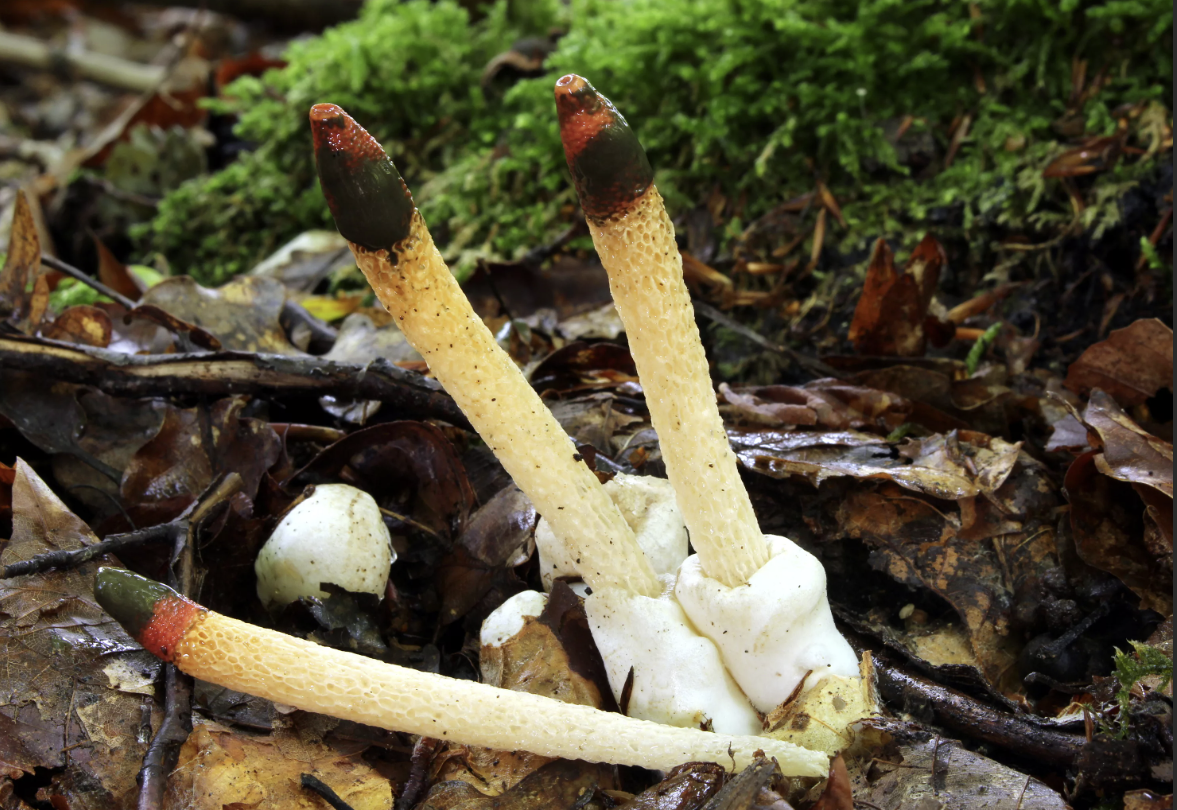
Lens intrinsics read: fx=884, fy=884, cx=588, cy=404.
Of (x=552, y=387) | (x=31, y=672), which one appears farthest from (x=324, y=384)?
(x=31, y=672)

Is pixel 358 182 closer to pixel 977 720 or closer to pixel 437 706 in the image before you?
pixel 437 706

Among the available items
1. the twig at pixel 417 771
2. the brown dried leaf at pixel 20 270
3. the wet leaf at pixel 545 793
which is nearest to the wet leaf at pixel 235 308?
the brown dried leaf at pixel 20 270

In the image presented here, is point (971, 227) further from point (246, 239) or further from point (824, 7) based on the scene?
point (246, 239)

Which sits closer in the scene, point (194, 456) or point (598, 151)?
point (598, 151)

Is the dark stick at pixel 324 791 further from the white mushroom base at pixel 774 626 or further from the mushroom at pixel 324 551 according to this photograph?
the white mushroom base at pixel 774 626

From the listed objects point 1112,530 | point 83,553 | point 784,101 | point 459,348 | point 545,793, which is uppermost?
point 784,101

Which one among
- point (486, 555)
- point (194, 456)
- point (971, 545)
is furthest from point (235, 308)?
point (971, 545)
